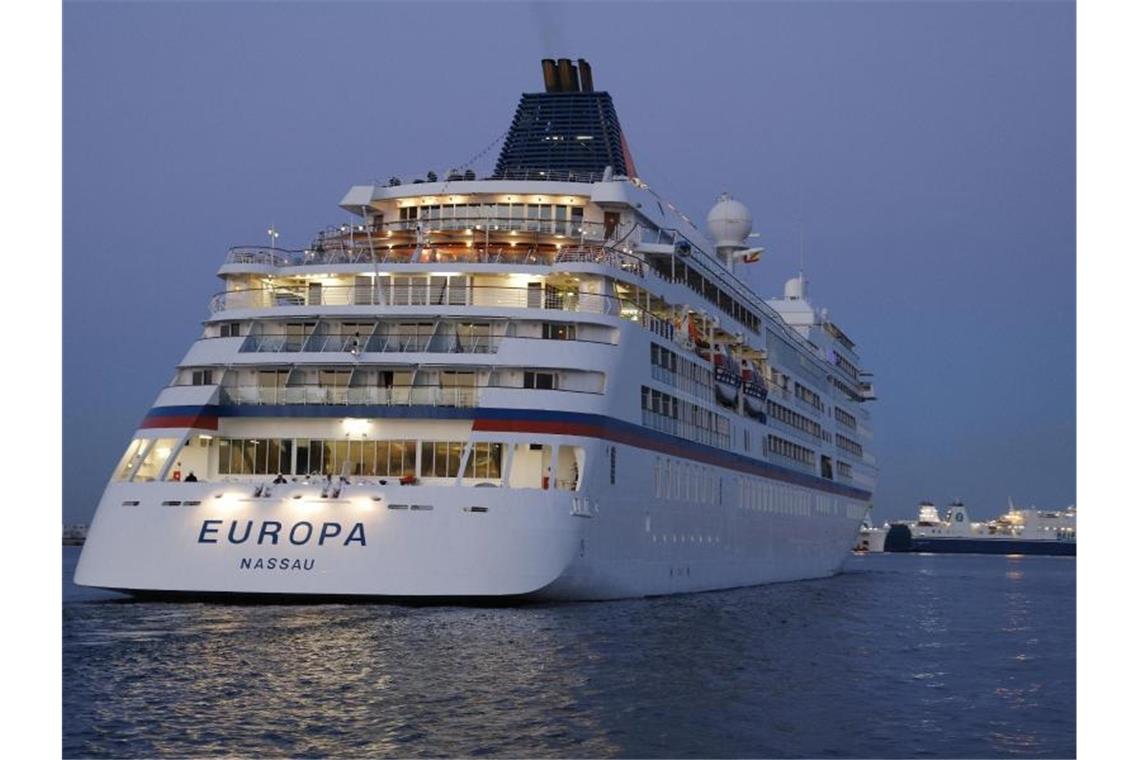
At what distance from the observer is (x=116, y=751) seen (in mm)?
19719

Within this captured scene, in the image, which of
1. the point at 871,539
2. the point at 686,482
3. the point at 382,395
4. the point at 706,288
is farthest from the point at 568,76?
the point at 871,539

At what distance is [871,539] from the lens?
621 feet

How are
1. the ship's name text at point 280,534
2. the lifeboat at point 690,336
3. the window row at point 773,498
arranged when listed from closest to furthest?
the ship's name text at point 280,534, the lifeboat at point 690,336, the window row at point 773,498

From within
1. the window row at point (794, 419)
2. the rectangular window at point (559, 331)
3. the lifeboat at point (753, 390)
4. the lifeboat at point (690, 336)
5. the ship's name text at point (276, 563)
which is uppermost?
the lifeboat at point (690, 336)

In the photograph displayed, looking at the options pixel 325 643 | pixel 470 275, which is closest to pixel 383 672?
pixel 325 643

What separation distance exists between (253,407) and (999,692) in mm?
20491

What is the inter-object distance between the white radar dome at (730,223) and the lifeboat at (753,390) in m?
10.6

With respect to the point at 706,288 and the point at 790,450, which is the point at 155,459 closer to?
the point at 706,288

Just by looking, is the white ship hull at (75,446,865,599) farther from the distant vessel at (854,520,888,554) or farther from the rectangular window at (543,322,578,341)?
the distant vessel at (854,520,888,554)

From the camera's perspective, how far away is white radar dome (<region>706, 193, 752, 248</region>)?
70750mm

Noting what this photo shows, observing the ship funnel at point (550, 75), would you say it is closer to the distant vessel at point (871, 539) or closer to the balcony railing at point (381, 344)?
the balcony railing at point (381, 344)

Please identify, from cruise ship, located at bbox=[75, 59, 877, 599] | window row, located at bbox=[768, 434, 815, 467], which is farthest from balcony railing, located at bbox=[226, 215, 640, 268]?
window row, located at bbox=[768, 434, 815, 467]

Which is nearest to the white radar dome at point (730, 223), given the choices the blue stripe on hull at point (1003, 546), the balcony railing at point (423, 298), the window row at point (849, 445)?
the window row at point (849, 445)

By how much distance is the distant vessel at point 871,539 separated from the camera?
18715cm
